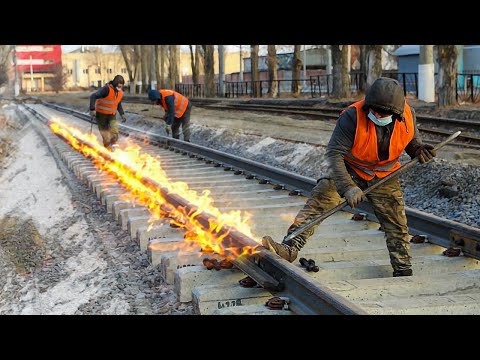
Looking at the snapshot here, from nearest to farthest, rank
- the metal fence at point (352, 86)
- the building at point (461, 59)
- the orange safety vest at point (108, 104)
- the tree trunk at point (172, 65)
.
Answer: the orange safety vest at point (108, 104), the metal fence at point (352, 86), the building at point (461, 59), the tree trunk at point (172, 65)

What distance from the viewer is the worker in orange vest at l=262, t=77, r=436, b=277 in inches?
188

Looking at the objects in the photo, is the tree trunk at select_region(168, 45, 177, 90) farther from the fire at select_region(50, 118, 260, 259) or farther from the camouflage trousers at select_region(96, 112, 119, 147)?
the fire at select_region(50, 118, 260, 259)

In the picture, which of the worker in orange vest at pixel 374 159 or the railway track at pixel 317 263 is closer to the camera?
the railway track at pixel 317 263

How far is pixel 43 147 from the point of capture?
62.7 ft

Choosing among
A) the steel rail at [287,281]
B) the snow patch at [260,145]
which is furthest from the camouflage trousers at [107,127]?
the steel rail at [287,281]

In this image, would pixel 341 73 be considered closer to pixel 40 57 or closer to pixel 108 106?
pixel 108 106

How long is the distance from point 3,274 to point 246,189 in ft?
11.0

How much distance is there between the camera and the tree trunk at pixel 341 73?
2888 cm

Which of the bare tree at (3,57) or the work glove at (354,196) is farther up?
the bare tree at (3,57)

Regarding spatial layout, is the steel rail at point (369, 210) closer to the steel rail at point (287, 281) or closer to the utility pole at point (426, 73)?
the steel rail at point (287, 281)

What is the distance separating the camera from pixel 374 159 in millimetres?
5117

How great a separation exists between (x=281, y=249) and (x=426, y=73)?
70.2ft

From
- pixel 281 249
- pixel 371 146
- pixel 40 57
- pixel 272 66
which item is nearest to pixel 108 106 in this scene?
pixel 281 249
